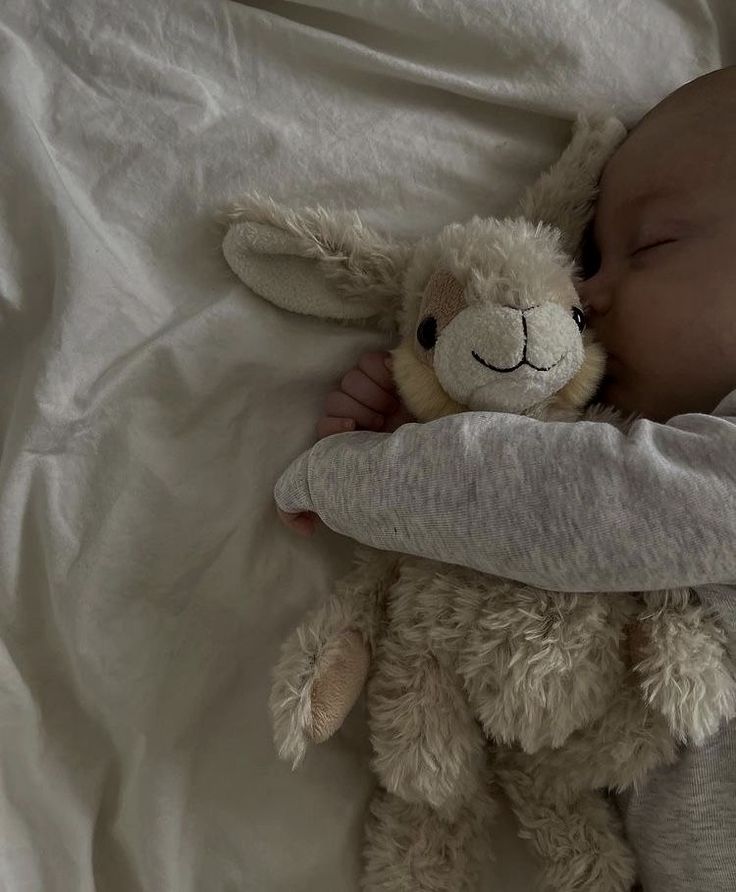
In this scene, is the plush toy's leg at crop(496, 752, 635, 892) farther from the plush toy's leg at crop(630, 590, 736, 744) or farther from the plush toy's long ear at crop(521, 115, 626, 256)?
the plush toy's long ear at crop(521, 115, 626, 256)

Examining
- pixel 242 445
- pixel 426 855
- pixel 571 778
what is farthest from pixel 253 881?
pixel 242 445

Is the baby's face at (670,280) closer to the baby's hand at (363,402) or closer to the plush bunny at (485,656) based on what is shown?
the plush bunny at (485,656)

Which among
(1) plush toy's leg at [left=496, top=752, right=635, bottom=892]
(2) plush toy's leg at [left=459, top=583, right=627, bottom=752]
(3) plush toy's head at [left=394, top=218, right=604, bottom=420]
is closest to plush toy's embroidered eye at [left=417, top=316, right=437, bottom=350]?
(3) plush toy's head at [left=394, top=218, right=604, bottom=420]

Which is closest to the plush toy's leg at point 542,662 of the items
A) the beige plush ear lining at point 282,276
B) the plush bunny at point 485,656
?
the plush bunny at point 485,656

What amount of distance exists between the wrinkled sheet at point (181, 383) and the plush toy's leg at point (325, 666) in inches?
3.0

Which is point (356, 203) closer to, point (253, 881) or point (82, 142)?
point (82, 142)

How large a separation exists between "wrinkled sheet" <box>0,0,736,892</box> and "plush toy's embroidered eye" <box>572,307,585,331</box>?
0.23 m

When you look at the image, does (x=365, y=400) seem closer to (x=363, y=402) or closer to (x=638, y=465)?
(x=363, y=402)

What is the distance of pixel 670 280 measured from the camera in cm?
77

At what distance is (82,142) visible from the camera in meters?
0.86

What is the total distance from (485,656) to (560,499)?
0.14 m

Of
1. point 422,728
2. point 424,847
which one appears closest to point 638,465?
point 422,728

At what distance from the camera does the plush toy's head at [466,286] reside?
2.20 feet

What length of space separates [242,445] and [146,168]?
308 millimetres
